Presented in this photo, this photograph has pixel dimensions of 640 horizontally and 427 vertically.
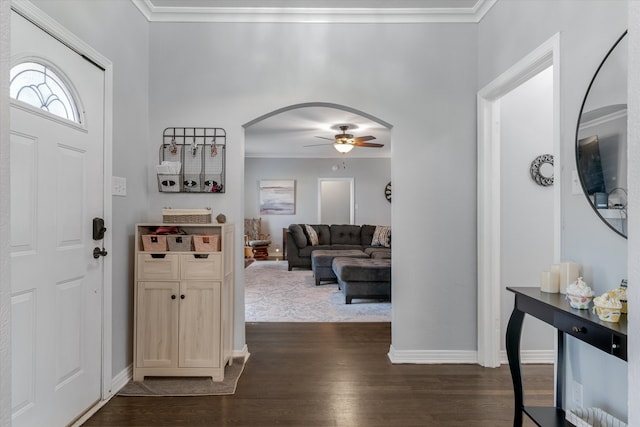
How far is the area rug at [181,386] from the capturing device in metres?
2.34

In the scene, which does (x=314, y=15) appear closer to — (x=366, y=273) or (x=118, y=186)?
(x=118, y=186)

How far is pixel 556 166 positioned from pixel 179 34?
113 inches

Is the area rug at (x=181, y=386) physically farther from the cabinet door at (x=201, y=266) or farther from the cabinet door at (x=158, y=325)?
the cabinet door at (x=201, y=266)

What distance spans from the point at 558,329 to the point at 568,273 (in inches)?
10.9

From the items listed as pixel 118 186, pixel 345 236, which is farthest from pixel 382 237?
pixel 118 186

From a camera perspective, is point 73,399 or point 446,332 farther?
point 446,332

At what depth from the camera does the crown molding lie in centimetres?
283

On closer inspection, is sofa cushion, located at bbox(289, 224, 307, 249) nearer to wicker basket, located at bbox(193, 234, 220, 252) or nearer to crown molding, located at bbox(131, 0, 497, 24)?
wicker basket, located at bbox(193, 234, 220, 252)

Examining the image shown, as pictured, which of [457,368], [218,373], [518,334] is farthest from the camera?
[457,368]

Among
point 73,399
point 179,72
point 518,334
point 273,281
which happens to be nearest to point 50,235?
point 73,399

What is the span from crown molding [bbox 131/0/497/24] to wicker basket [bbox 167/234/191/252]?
1767mm

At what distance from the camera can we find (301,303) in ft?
15.3

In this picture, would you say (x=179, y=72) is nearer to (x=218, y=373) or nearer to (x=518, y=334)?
(x=218, y=373)

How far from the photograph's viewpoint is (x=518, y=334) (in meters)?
1.87
